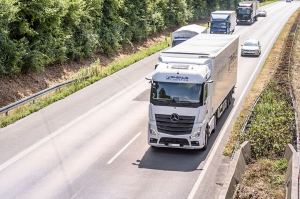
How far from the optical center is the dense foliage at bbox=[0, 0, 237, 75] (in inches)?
1176

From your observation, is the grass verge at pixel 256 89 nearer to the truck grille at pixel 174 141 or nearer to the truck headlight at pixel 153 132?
the truck grille at pixel 174 141

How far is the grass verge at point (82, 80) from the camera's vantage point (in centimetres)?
2600

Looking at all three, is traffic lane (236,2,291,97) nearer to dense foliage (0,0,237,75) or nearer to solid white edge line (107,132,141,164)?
dense foliage (0,0,237,75)

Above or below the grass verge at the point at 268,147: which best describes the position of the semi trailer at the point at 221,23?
below

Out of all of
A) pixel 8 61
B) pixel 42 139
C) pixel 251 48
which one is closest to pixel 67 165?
pixel 42 139

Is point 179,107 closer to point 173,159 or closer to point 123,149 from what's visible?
point 173,159

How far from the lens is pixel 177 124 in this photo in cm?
2027

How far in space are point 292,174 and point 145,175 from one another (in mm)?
5308

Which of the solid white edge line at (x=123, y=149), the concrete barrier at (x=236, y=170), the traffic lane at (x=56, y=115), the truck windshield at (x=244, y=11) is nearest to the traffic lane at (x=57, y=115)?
the traffic lane at (x=56, y=115)

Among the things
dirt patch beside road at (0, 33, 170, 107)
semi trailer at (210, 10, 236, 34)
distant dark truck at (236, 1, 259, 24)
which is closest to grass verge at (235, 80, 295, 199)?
dirt patch beside road at (0, 33, 170, 107)

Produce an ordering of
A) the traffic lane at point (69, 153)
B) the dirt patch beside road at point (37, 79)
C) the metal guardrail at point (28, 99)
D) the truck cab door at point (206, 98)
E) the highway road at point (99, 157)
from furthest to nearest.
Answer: the dirt patch beside road at point (37, 79)
the metal guardrail at point (28, 99)
the truck cab door at point (206, 98)
the traffic lane at point (69, 153)
the highway road at point (99, 157)

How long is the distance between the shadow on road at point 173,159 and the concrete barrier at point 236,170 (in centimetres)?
167

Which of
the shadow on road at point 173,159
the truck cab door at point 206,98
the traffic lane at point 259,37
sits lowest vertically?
the traffic lane at point 259,37

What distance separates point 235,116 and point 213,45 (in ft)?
13.4
